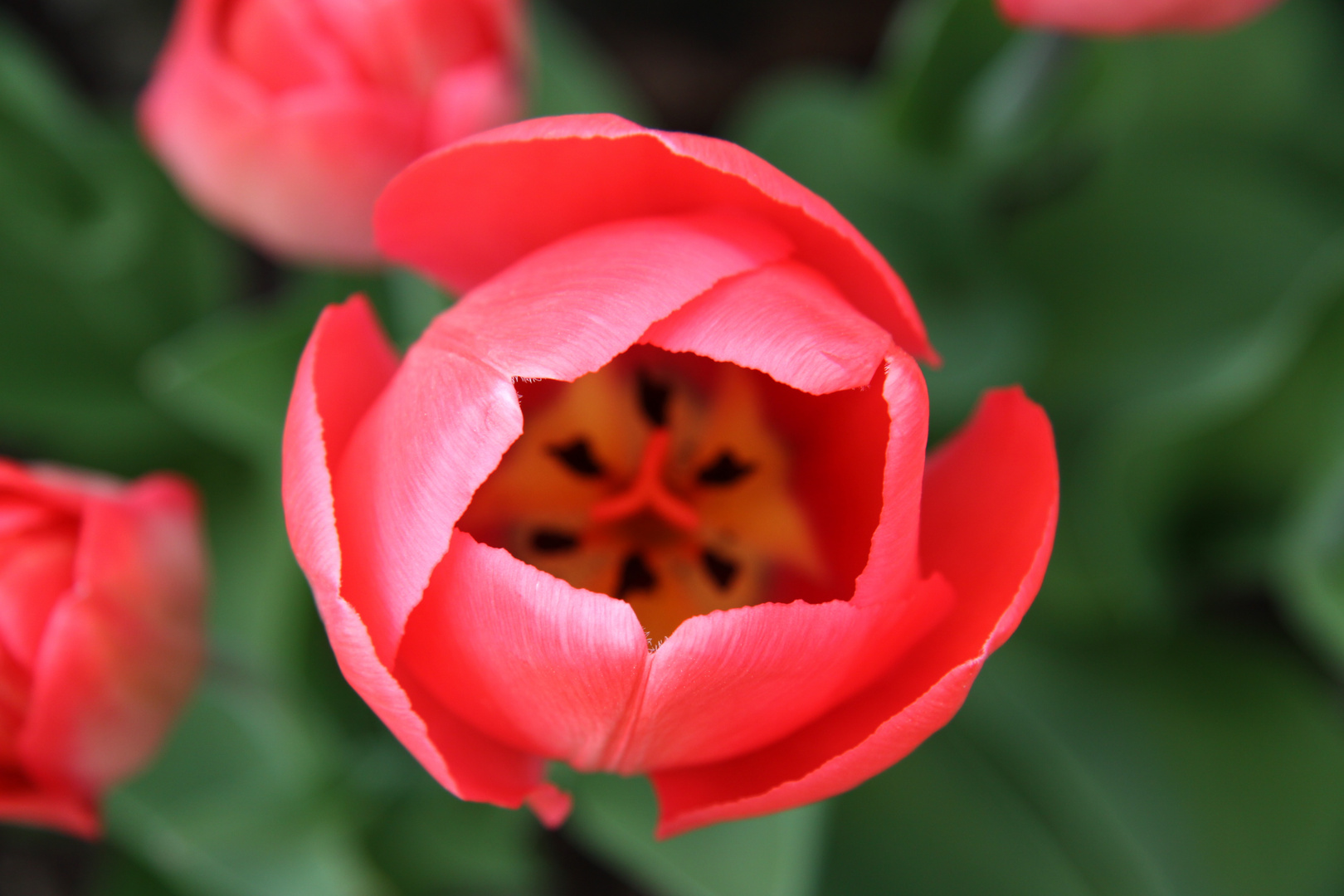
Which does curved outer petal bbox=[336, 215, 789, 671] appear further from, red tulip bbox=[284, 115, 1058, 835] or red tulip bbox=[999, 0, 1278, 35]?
red tulip bbox=[999, 0, 1278, 35]

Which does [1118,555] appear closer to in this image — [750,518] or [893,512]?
[750,518]

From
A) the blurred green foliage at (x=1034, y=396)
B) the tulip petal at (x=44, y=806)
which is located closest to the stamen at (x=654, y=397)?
the blurred green foliage at (x=1034, y=396)

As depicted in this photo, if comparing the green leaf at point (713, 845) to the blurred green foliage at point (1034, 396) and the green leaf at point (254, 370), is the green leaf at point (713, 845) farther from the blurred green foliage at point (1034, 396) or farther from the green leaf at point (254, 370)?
the green leaf at point (254, 370)

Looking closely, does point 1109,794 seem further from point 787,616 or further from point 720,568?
point 787,616

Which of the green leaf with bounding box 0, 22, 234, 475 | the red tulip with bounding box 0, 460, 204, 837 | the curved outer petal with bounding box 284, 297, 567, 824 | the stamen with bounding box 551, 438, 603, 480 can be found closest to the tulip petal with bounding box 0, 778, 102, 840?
the red tulip with bounding box 0, 460, 204, 837

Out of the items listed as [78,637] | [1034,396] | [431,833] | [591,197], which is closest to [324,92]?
[591,197]

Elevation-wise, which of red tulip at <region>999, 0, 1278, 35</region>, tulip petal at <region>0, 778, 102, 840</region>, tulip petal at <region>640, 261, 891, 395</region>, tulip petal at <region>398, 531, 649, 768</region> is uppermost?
red tulip at <region>999, 0, 1278, 35</region>

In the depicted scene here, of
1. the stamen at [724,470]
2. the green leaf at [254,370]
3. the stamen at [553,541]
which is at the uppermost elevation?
the stamen at [724,470]
